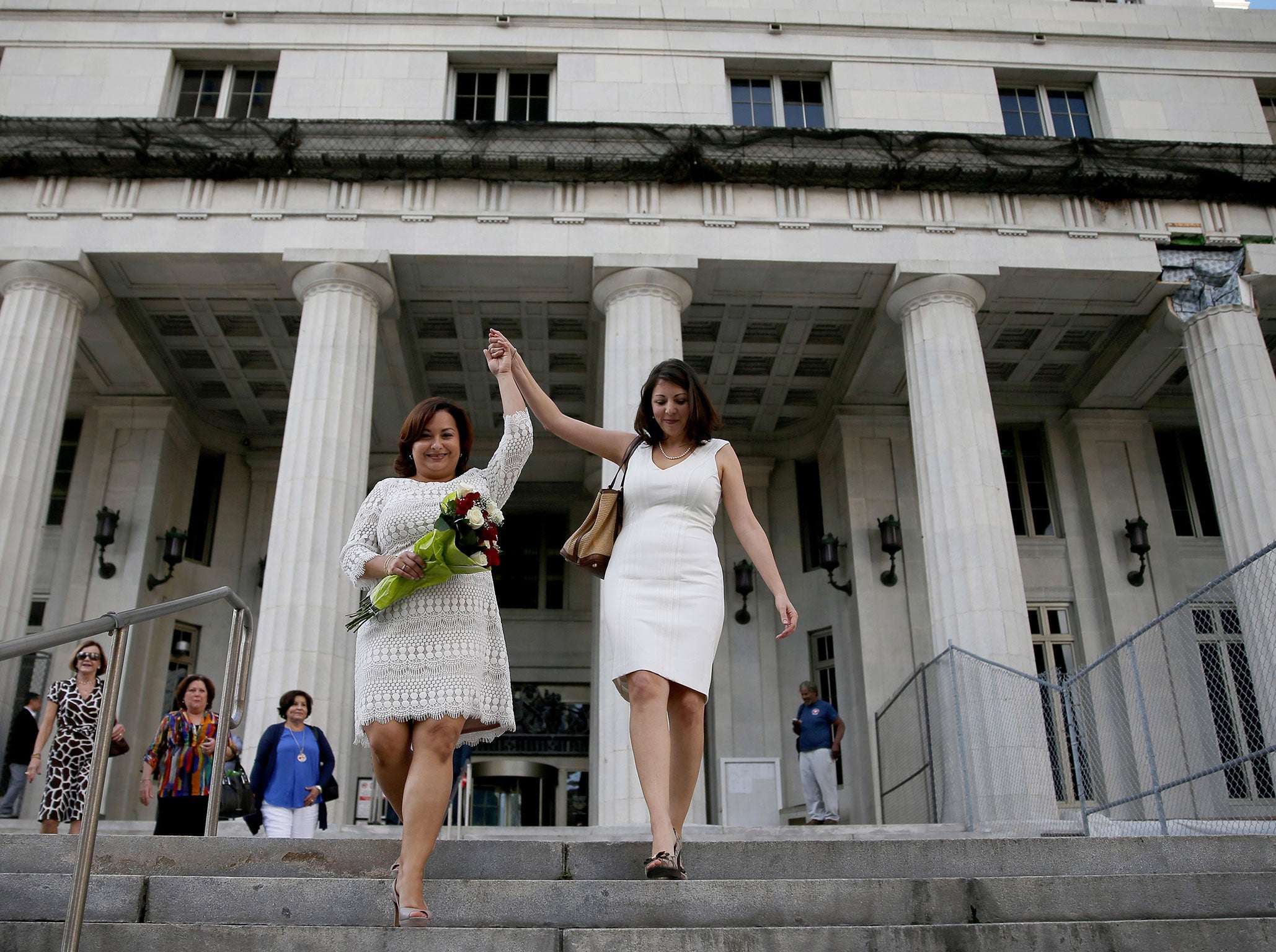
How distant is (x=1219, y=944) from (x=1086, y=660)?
18033 mm

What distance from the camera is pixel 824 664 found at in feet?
73.0

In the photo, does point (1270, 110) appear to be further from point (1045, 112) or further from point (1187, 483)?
point (1187, 483)

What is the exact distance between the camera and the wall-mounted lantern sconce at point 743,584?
21.8 metres

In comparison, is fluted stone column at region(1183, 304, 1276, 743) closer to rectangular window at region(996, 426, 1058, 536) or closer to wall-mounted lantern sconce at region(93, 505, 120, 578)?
rectangular window at region(996, 426, 1058, 536)

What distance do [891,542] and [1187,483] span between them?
7.06 metres

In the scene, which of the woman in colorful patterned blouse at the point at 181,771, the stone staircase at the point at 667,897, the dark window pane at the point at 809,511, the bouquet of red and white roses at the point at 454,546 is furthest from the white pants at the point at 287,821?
the dark window pane at the point at 809,511

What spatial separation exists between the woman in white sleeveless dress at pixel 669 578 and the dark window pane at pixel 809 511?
59.0 ft

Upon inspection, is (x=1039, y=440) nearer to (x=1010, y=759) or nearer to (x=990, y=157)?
(x=990, y=157)

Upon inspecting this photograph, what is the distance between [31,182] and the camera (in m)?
17.1

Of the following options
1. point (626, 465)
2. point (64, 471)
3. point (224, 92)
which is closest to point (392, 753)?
point (626, 465)

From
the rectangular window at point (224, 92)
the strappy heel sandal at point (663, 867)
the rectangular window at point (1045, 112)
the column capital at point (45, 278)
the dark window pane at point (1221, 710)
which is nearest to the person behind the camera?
the strappy heel sandal at point (663, 867)

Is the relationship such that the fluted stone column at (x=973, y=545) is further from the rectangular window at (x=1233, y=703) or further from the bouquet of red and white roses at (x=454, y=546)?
the bouquet of red and white roses at (x=454, y=546)

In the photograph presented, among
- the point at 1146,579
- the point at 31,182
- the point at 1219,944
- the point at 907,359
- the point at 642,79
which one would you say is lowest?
the point at 1219,944

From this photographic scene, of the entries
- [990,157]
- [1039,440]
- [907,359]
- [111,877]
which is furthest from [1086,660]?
[111,877]
